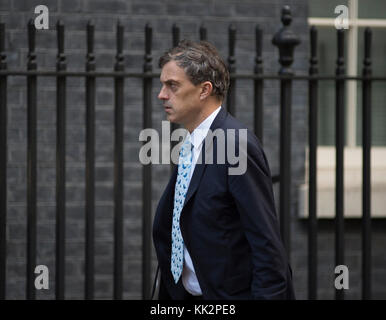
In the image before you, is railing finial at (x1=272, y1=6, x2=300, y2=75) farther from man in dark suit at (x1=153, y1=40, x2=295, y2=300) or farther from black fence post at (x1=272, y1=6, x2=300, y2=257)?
man in dark suit at (x1=153, y1=40, x2=295, y2=300)

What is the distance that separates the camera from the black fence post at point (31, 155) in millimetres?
4172

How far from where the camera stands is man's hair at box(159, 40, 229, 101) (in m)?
2.89

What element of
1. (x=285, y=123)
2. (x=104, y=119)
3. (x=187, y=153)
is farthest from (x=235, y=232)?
(x=104, y=119)

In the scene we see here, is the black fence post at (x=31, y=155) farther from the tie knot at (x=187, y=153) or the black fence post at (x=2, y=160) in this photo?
the tie knot at (x=187, y=153)

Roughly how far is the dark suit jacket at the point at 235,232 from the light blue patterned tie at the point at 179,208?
0.07 meters

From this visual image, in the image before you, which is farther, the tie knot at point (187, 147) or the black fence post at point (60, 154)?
the black fence post at point (60, 154)

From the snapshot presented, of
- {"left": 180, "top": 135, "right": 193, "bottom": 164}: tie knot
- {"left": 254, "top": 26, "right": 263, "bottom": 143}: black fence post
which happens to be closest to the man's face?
{"left": 180, "top": 135, "right": 193, "bottom": 164}: tie knot

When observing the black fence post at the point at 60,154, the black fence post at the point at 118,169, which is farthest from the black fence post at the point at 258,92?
the black fence post at the point at 60,154

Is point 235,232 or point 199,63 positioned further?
point 199,63

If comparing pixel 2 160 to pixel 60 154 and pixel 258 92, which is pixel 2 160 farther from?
pixel 258 92

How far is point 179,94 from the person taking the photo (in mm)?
2893

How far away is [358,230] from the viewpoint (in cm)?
600

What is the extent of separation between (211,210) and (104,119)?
10.1 ft
